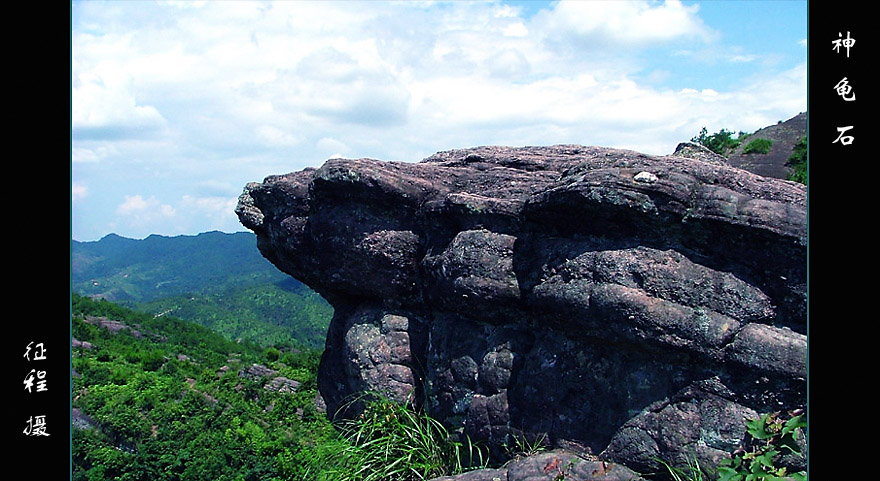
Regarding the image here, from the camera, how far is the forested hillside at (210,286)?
56.0 meters

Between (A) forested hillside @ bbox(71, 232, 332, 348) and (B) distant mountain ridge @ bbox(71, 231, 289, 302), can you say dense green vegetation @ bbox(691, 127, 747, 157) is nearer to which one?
(A) forested hillside @ bbox(71, 232, 332, 348)

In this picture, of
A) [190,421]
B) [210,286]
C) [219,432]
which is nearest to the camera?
[219,432]

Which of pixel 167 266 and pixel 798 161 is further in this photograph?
pixel 167 266

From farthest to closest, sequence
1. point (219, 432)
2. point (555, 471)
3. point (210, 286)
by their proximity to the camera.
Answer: point (210, 286) < point (219, 432) < point (555, 471)

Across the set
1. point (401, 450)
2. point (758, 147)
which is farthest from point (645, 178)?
point (758, 147)

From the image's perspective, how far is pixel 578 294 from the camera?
7.23 meters
